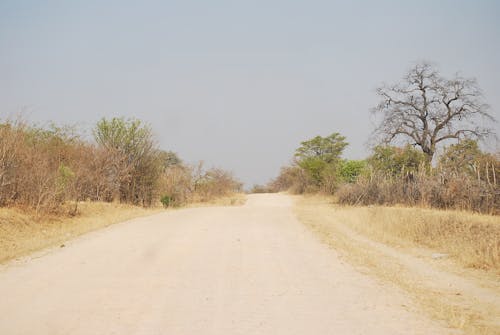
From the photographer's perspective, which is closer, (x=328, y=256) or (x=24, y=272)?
(x=24, y=272)

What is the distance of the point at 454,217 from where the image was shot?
13836mm

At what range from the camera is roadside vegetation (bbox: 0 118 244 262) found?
13.7 m

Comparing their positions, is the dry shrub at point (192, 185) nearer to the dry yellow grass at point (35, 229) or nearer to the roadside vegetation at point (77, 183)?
the roadside vegetation at point (77, 183)

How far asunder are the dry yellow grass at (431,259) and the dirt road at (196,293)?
521 mm

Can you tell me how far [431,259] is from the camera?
442 inches

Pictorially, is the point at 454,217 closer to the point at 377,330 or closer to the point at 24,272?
the point at 377,330

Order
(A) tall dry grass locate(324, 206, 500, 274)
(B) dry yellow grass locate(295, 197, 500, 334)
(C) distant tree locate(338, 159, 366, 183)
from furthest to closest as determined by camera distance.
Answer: (C) distant tree locate(338, 159, 366, 183) → (A) tall dry grass locate(324, 206, 500, 274) → (B) dry yellow grass locate(295, 197, 500, 334)

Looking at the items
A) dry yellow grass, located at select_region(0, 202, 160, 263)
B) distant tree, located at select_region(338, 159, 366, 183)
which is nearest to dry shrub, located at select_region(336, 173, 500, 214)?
distant tree, located at select_region(338, 159, 366, 183)

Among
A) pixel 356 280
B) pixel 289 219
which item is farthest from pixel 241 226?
pixel 356 280

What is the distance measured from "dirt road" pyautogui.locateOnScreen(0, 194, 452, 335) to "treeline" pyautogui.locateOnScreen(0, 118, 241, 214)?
5625 millimetres

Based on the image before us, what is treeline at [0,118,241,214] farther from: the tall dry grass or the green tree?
the tall dry grass

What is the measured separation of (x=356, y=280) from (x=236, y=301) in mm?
2424

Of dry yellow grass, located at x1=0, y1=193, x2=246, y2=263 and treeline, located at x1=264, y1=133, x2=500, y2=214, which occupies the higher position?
treeline, located at x1=264, y1=133, x2=500, y2=214

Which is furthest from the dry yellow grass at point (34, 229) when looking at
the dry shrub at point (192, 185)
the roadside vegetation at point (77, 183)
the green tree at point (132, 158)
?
the dry shrub at point (192, 185)
